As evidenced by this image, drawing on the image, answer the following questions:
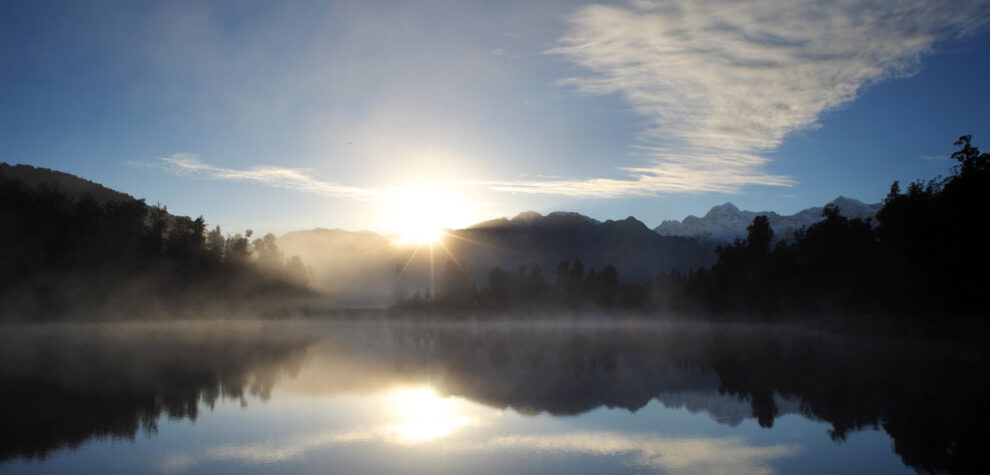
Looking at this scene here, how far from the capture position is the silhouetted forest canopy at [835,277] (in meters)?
53.8

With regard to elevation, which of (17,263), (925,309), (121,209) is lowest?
(925,309)

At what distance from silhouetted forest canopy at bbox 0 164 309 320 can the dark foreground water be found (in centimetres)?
5322

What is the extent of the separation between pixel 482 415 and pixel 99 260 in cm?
9338

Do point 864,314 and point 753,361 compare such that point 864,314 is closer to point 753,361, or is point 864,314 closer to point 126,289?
point 753,361

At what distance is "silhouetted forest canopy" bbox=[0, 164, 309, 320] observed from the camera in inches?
3243

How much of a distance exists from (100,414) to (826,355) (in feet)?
154

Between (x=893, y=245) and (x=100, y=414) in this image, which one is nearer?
(x=100, y=414)

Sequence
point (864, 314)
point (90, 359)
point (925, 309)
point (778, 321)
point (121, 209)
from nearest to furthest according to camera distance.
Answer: point (90, 359) → point (925, 309) → point (864, 314) → point (121, 209) → point (778, 321)

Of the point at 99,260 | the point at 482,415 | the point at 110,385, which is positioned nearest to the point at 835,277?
the point at 482,415

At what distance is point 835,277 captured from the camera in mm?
91688

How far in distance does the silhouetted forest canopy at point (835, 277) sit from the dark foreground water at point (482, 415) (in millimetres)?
19619

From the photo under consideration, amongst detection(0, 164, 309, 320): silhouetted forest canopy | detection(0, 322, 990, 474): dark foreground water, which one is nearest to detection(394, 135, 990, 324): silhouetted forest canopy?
detection(0, 322, 990, 474): dark foreground water

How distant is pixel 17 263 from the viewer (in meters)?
81.7

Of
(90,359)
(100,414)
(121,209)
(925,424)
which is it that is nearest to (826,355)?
(925,424)
